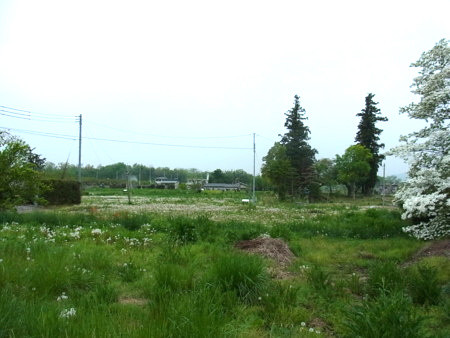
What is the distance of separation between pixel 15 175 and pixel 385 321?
1198 centimetres

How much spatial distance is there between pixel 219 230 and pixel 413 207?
728 centimetres

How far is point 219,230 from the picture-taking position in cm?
1377

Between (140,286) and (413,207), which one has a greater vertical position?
(413,207)

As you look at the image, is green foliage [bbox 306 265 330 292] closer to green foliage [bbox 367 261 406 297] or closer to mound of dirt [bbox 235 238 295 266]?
green foliage [bbox 367 261 406 297]

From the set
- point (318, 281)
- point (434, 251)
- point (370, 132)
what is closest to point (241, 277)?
point (318, 281)

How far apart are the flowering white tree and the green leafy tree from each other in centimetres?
1063

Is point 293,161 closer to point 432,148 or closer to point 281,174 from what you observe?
point 281,174

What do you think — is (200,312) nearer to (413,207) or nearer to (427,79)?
(413,207)

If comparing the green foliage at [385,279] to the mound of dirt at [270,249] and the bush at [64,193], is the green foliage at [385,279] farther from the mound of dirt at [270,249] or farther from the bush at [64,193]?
the bush at [64,193]

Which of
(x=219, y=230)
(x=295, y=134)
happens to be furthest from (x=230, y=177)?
(x=219, y=230)

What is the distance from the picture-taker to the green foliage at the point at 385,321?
3615mm

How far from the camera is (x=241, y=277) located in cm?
587

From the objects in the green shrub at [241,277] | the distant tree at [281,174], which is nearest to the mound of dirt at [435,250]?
the green shrub at [241,277]

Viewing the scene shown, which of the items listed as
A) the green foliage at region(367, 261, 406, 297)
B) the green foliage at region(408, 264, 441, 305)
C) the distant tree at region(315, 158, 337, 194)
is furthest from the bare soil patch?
the distant tree at region(315, 158, 337, 194)
